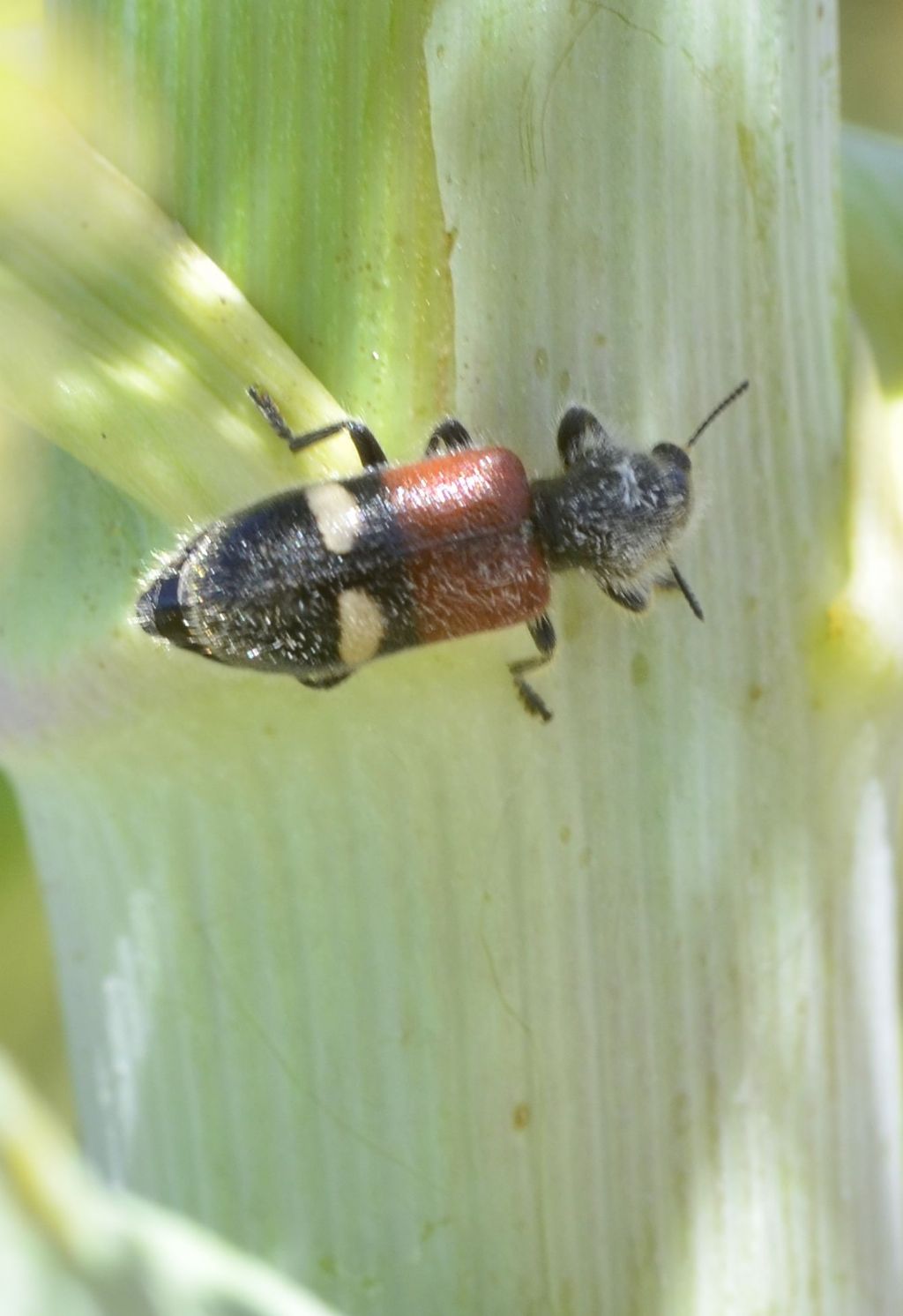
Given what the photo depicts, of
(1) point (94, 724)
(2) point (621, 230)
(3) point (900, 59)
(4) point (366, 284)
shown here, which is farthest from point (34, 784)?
(3) point (900, 59)

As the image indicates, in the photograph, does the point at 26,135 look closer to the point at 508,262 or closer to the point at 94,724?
the point at 508,262

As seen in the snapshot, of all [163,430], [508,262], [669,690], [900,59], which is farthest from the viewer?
[900,59]

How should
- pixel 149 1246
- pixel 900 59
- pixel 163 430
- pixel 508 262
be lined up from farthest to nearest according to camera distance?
pixel 900 59, pixel 149 1246, pixel 508 262, pixel 163 430

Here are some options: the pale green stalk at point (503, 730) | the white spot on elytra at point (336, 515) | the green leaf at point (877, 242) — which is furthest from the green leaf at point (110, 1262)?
the green leaf at point (877, 242)

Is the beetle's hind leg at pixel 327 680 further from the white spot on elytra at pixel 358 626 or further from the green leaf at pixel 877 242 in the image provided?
the green leaf at pixel 877 242

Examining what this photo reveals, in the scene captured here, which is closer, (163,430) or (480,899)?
(163,430)

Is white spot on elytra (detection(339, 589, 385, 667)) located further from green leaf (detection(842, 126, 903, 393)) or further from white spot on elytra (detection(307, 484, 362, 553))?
green leaf (detection(842, 126, 903, 393))
